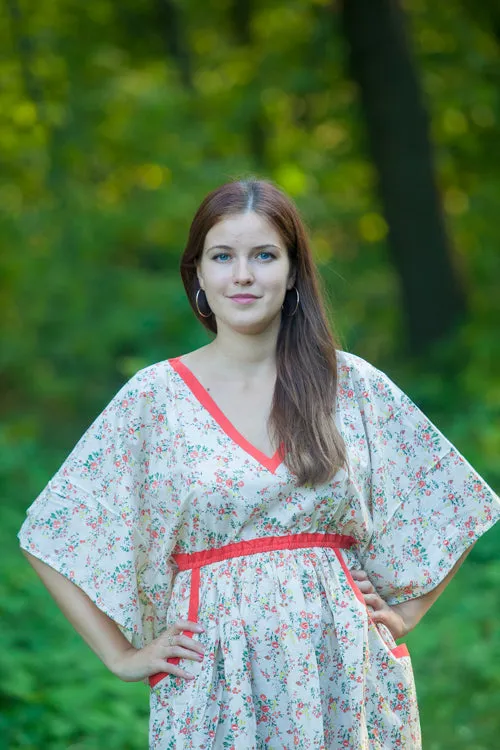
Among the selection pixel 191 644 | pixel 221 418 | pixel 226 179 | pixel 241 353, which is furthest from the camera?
pixel 226 179

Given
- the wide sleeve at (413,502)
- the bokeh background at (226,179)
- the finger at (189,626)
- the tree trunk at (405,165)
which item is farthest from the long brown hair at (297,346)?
the tree trunk at (405,165)

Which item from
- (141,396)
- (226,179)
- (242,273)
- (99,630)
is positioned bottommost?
(99,630)

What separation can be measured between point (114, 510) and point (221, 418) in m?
0.32

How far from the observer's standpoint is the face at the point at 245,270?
8.04 ft

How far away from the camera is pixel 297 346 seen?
2.59m

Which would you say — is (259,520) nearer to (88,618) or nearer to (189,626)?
(189,626)

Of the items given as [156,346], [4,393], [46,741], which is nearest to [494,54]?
[156,346]

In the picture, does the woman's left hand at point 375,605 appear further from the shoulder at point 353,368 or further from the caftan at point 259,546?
the shoulder at point 353,368

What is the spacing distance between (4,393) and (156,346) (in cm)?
233

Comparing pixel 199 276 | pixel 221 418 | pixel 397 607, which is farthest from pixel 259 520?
pixel 199 276

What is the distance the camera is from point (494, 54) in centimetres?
1034

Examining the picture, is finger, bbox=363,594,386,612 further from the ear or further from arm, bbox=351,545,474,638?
the ear

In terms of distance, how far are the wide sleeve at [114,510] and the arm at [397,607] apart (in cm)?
45

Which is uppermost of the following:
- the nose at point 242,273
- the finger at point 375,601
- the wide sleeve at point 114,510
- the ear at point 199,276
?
the ear at point 199,276
